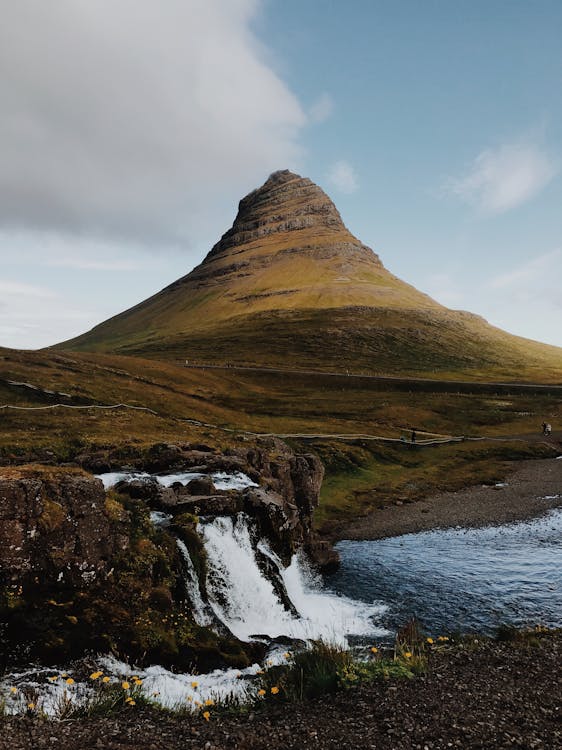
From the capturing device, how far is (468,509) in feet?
161

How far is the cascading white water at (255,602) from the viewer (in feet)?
76.0

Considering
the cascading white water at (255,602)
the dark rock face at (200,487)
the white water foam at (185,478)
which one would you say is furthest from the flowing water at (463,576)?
the dark rock face at (200,487)

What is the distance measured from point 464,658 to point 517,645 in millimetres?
3326

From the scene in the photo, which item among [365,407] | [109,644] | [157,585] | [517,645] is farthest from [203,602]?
[365,407]

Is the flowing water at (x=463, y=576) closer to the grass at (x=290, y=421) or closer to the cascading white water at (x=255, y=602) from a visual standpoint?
the cascading white water at (x=255, y=602)

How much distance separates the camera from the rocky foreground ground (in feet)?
39.1

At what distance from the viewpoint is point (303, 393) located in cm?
12744

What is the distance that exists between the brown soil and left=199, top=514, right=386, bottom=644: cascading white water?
49.8 feet

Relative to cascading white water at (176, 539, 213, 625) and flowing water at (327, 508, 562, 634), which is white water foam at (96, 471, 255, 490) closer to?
cascading white water at (176, 539, 213, 625)

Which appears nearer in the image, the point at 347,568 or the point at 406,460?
the point at 347,568

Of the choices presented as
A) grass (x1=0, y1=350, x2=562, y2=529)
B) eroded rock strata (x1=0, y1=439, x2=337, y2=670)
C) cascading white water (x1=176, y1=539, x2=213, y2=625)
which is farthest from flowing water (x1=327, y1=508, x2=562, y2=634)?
eroded rock strata (x1=0, y1=439, x2=337, y2=670)

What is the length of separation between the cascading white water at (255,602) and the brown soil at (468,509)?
49.8 feet

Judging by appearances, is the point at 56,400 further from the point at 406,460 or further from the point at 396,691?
the point at 396,691

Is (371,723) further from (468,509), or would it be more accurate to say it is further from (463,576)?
(468,509)
